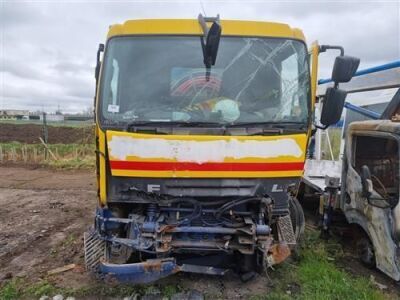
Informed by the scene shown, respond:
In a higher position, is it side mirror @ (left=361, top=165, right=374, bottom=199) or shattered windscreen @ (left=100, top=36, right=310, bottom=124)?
shattered windscreen @ (left=100, top=36, right=310, bottom=124)

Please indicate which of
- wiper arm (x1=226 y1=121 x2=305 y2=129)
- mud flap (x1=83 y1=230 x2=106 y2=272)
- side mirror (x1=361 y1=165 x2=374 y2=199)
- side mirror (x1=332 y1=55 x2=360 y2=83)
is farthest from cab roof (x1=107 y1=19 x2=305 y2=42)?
mud flap (x1=83 y1=230 x2=106 y2=272)

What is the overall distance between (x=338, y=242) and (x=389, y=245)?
1.68 metres

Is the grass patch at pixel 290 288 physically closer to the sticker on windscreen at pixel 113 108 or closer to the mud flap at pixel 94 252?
the mud flap at pixel 94 252

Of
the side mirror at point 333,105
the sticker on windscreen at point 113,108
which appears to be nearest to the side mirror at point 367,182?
the side mirror at point 333,105

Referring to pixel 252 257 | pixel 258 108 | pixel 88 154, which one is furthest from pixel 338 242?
pixel 88 154

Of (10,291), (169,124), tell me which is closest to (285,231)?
(169,124)

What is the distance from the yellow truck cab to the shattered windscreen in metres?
0.01

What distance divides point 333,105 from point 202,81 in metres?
1.35

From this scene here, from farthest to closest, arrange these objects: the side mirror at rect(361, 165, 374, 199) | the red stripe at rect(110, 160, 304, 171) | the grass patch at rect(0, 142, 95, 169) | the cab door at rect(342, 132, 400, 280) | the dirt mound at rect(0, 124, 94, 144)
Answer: the dirt mound at rect(0, 124, 94, 144) < the grass patch at rect(0, 142, 95, 169) < the side mirror at rect(361, 165, 374, 199) < the cab door at rect(342, 132, 400, 280) < the red stripe at rect(110, 160, 304, 171)

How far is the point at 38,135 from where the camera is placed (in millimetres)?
23406

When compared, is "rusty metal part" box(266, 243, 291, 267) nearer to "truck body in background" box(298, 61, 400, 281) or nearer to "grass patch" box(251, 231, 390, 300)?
"grass patch" box(251, 231, 390, 300)

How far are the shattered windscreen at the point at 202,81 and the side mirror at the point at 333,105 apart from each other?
21 centimetres

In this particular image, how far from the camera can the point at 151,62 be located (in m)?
4.05

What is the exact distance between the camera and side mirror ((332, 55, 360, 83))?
3.87 m
